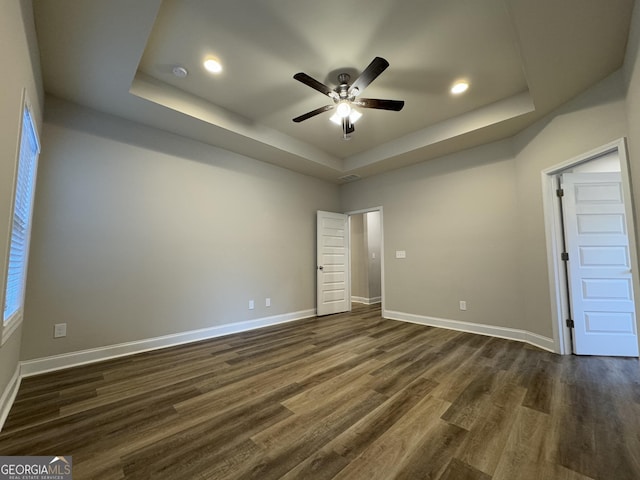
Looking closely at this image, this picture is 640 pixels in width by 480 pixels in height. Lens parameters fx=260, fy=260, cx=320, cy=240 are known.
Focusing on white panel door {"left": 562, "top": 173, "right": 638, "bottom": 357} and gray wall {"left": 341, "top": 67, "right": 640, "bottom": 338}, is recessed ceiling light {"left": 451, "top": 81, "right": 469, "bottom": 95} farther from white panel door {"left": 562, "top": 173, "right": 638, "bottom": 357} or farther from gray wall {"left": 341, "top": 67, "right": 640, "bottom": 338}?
white panel door {"left": 562, "top": 173, "right": 638, "bottom": 357}

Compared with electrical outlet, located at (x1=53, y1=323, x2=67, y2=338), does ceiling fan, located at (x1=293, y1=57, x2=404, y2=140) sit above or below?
above

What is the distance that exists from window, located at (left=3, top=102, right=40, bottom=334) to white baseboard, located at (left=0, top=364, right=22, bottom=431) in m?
0.49

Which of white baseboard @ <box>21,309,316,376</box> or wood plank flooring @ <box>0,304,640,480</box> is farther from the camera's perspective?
white baseboard @ <box>21,309,316,376</box>

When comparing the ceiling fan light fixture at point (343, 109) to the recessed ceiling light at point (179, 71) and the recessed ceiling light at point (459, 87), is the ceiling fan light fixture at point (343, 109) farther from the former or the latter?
the recessed ceiling light at point (179, 71)

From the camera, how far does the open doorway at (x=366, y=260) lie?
21.1 feet

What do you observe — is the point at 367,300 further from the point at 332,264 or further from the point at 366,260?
the point at 332,264

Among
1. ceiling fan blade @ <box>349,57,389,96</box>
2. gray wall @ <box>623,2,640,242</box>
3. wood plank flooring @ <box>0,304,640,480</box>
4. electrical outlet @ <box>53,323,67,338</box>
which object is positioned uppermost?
ceiling fan blade @ <box>349,57,389,96</box>

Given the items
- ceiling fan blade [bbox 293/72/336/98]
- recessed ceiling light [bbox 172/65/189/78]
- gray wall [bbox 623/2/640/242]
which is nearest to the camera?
gray wall [bbox 623/2/640/242]

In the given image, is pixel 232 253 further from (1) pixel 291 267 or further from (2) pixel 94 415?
(2) pixel 94 415

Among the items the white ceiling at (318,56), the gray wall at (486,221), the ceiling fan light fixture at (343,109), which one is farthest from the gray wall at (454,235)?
the ceiling fan light fixture at (343,109)

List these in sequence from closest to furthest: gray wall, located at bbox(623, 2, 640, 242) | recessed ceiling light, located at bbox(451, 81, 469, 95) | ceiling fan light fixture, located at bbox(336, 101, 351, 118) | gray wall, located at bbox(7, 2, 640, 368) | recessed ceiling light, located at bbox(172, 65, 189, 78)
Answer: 1. gray wall, located at bbox(623, 2, 640, 242)
2. gray wall, located at bbox(7, 2, 640, 368)
3. recessed ceiling light, located at bbox(172, 65, 189, 78)
4. ceiling fan light fixture, located at bbox(336, 101, 351, 118)
5. recessed ceiling light, located at bbox(451, 81, 469, 95)

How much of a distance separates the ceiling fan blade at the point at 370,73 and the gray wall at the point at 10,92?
2.16 metres

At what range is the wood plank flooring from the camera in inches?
53.6

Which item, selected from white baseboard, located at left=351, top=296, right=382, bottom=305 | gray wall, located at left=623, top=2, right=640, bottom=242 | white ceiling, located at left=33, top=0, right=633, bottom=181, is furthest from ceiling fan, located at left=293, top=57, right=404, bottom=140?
white baseboard, located at left=351, top=296, right=382, bottom=305
